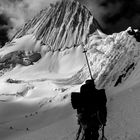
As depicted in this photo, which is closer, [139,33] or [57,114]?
[57,114]

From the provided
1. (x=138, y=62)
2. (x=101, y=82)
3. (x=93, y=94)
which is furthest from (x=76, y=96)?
(x=101, y=82)

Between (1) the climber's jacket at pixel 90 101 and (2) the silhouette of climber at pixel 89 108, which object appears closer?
(1) the climber's jacket at pixel 90 101

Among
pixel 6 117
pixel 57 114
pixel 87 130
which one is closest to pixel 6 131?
pixel 57 114

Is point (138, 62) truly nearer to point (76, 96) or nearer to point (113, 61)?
point (113, 61)

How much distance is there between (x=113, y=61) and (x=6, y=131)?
49.9 m

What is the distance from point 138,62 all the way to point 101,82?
19521 mm

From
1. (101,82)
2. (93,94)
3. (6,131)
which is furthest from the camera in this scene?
(101,82)

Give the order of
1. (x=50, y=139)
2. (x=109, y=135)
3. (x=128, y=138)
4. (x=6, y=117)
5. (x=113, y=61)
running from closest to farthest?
1. (x=128, y=138)
2. (x=109, y=135)
3. (x=50, y=139)
4. (x=113, y=61)
5. (x=6, y=117)

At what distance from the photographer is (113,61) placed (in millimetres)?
102812

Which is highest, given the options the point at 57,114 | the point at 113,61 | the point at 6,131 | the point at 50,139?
the point at 113,61

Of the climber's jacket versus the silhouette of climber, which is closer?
the climber's jacket

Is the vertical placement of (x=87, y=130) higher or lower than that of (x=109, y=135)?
lower

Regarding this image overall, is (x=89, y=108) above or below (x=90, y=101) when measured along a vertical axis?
below

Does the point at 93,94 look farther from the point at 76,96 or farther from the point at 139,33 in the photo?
the point at 139,33
